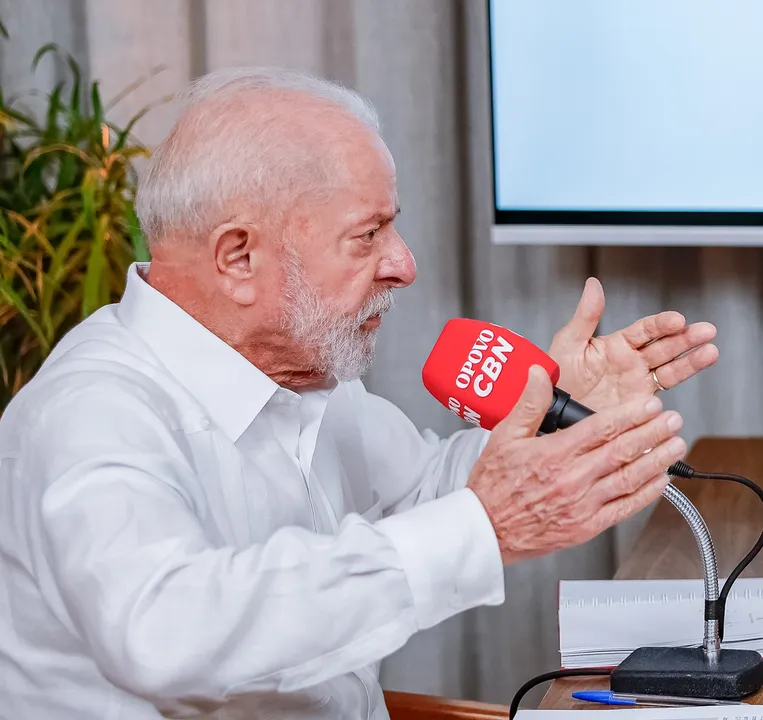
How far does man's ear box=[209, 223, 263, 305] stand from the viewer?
3.55ft

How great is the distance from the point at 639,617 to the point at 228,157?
626 mm

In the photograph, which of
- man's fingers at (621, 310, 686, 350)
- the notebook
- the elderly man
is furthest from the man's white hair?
the notebook

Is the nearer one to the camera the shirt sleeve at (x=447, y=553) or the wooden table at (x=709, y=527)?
the shirt sleeve at (x=447, y=553)

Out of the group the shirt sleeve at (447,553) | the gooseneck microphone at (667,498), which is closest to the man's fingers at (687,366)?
the gooseneck microphone at (667,498)

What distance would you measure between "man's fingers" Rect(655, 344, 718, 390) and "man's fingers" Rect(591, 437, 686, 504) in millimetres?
352

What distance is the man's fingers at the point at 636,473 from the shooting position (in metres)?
0.87

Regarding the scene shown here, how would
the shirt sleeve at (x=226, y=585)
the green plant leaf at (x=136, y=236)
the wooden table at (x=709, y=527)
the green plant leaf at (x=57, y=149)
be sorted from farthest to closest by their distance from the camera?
the green plant leaf at (x=57, y=149)
the green plant leaf at (x=136, y=236)
the wooden table at (x=709, y=527)
the shirt sleeve at (x=226, y=585)

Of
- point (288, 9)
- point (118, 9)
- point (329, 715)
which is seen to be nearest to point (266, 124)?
point (329, 715)

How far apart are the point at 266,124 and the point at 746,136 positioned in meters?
1.06

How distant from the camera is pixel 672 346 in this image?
4.05 feet

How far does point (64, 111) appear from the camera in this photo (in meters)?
2.07

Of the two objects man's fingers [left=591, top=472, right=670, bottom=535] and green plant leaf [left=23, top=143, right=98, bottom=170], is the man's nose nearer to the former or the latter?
man's fingers [left=591, top=472, right=670, bottom=535]

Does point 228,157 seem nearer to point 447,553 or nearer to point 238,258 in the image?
point 238,258

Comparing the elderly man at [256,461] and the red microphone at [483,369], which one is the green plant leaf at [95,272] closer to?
the elderly man at [256,461]
